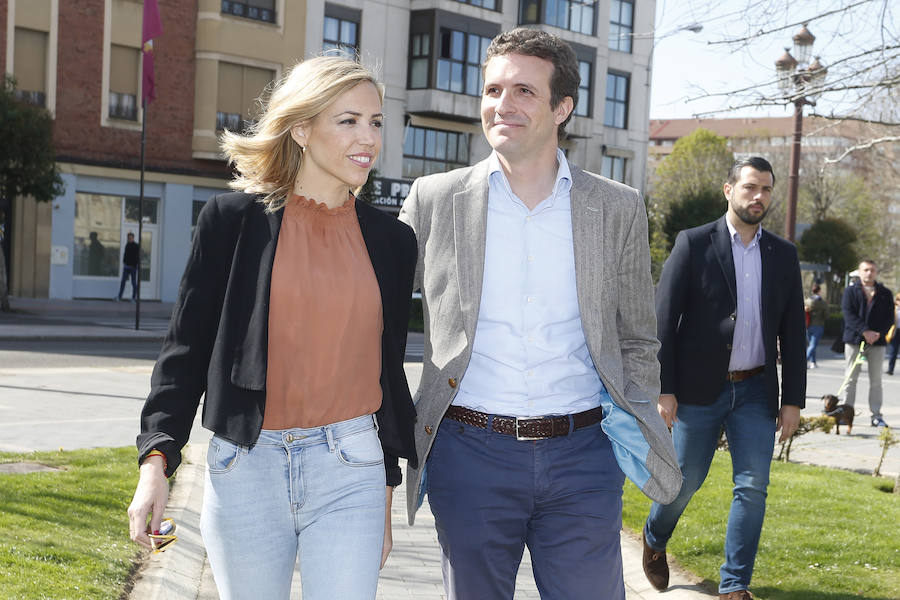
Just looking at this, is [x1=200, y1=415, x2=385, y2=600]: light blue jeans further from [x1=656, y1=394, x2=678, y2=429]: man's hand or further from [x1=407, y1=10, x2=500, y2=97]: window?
[x1=407, y1=10, x2=500, y2=97]: window

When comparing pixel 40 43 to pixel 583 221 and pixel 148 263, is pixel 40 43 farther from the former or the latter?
pixel 583 221

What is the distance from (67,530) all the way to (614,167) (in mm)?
41004

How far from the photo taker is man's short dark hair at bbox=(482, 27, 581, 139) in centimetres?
359

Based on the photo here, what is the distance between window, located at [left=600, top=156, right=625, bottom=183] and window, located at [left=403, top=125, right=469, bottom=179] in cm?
743

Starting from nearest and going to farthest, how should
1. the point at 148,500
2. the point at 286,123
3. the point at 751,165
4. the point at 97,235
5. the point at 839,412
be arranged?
1. the point at 148,500
2. the point at 286,123
3. the point at 751,165
4. the point at 839,412
5. the point at 97,235

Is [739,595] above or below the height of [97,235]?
below

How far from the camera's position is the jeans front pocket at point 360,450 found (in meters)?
2.93

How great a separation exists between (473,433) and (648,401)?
61cm

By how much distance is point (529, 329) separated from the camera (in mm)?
3445

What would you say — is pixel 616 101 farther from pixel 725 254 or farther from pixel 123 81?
pixel 725 254

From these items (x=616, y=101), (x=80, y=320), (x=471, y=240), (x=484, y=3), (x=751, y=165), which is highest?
(x=484, y=3)

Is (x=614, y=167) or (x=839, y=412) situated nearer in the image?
(x=839, y=412)

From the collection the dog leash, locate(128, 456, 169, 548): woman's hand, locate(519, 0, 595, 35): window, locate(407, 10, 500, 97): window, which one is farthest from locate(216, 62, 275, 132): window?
locate(128, 456, 169, 548): woman's hand

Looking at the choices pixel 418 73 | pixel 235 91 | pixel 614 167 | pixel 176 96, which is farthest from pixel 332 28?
pixel 614 167
